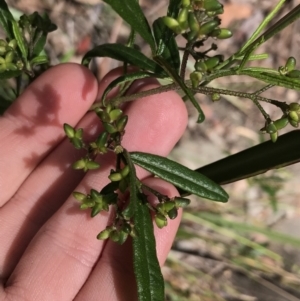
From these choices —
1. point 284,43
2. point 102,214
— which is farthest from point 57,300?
point 284,43

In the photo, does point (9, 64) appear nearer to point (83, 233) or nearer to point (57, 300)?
point (83, 233)

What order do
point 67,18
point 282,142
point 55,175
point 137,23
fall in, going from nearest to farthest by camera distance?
point 137,23 → point 282,142 → point 55,175 → point 67,18

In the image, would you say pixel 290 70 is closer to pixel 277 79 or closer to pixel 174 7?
pixel 277 79

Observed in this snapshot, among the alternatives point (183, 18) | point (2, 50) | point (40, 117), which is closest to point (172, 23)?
point (183, 18)

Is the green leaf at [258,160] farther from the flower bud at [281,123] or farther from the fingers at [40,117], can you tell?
the fingers at [40,117]

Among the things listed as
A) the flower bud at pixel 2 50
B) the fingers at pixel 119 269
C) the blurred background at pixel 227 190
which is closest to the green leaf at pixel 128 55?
the flower bud at pixel 2 50

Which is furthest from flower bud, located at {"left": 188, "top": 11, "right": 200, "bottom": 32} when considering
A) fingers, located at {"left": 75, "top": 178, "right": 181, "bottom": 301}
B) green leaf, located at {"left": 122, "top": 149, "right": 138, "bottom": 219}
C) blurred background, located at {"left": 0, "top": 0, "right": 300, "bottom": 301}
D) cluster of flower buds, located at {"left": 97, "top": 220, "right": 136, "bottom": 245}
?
Answer: blurred background, located at {"left": 0, "top": 0, "right": 300, "bottom": 301}

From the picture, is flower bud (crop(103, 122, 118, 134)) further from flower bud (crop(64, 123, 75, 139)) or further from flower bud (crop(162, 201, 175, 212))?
flower bud (crop(162, 201, 175, 212))
